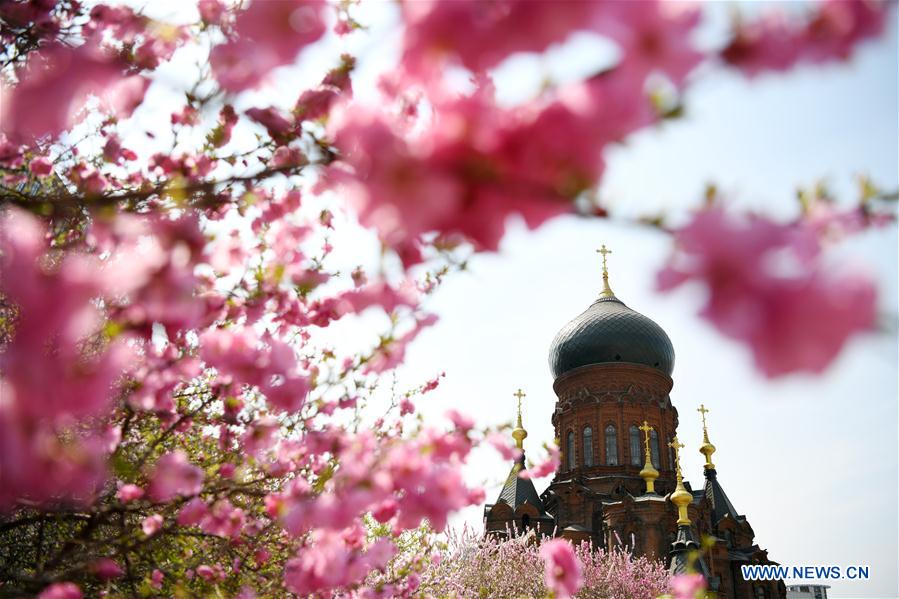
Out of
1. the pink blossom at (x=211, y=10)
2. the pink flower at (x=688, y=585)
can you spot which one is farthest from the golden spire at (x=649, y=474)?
the pink blossom at (x=211, y=10)

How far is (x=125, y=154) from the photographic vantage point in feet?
14.5

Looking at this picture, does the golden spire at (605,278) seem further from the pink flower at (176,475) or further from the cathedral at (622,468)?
the pink flower at (176,475)

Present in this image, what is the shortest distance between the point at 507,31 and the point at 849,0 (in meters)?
0.86

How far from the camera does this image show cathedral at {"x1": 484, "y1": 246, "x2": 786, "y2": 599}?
26969mm

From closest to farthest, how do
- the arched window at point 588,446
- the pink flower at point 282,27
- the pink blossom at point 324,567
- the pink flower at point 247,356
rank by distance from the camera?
the pink flower at point 282,27, the pink flower at point 247,356, the pink blossom at point 324,567, the arched window at point 588,446

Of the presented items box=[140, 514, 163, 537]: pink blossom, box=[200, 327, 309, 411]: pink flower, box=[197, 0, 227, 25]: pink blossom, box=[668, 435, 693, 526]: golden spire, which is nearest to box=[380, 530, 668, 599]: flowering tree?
box=[668, 435, 693, 526]: golden spire

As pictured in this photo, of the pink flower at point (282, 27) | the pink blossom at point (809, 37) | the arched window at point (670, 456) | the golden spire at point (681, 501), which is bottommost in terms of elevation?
the pink blossom at point (809, 37)

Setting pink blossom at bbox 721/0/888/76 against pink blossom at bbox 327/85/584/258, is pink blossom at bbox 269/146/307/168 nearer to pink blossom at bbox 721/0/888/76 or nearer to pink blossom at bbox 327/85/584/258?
pink blossom at bbox 327/85/584/258

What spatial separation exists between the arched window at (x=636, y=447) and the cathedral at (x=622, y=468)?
1.8 inches

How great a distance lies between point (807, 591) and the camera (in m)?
69.7

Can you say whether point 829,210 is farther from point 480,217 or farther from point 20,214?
point 20,214

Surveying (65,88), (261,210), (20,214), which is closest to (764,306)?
(65,88)

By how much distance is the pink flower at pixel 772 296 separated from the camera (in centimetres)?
126

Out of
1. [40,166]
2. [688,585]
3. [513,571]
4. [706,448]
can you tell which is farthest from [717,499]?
[40,166]
